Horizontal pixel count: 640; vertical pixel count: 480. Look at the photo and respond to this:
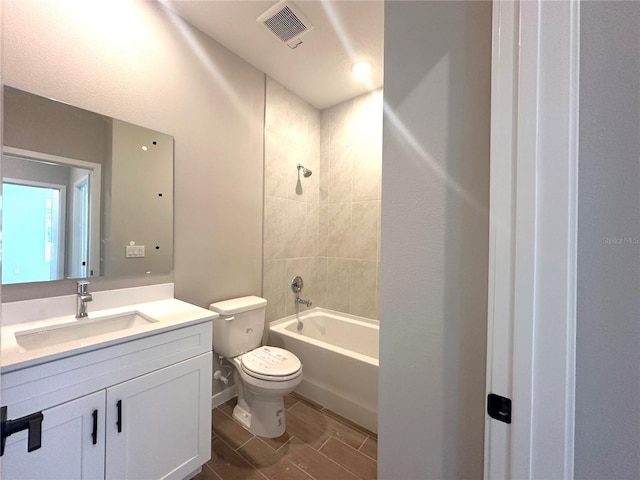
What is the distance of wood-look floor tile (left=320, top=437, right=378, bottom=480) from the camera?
4.60 ft

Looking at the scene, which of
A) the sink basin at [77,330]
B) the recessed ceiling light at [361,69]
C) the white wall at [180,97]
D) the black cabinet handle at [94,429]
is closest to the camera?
the black cabinet handle at [94,429]

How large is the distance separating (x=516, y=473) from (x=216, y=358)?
1832 millimetres

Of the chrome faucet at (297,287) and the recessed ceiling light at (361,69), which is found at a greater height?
the recessed ceiling light at (361,69)

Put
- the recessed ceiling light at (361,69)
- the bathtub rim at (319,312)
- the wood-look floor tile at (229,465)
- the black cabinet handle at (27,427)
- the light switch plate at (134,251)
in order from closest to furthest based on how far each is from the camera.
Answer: the black cabinet handle at (27,427) → the wood-look floor tile at (229,465) → the light switch plate at (134,251) → the bathtub rim at (319,312) → the recessed ceiling light at (361,69)

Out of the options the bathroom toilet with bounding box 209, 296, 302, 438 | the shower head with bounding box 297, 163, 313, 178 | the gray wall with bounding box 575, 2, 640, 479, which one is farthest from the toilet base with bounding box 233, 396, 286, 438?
the shower head with bounding box 297, 163, 313, 178

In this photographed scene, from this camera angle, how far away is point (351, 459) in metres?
1.48

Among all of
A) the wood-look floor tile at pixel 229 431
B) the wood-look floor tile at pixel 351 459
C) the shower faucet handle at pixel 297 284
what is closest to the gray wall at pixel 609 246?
the wood-look floor tile at pixel 351 459

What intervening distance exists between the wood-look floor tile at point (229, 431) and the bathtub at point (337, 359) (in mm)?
543

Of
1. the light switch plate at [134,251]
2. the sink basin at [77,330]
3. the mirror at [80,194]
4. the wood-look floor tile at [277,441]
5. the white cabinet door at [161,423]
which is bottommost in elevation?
the wood-look floor tile at [277,441]

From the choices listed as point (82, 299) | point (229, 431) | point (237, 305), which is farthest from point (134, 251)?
point (229, 431)

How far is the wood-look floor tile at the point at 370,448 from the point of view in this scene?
1.53 metres

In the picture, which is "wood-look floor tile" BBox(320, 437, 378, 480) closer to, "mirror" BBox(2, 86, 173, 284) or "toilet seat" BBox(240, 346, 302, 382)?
"toilet seat" BBox(240, 346, 302, 382)

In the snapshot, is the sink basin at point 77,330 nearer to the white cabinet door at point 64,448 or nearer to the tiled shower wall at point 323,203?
the white cabinet door at point 64,448

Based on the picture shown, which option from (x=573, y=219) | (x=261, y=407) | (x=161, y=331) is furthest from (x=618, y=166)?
(x=261, y=407)
